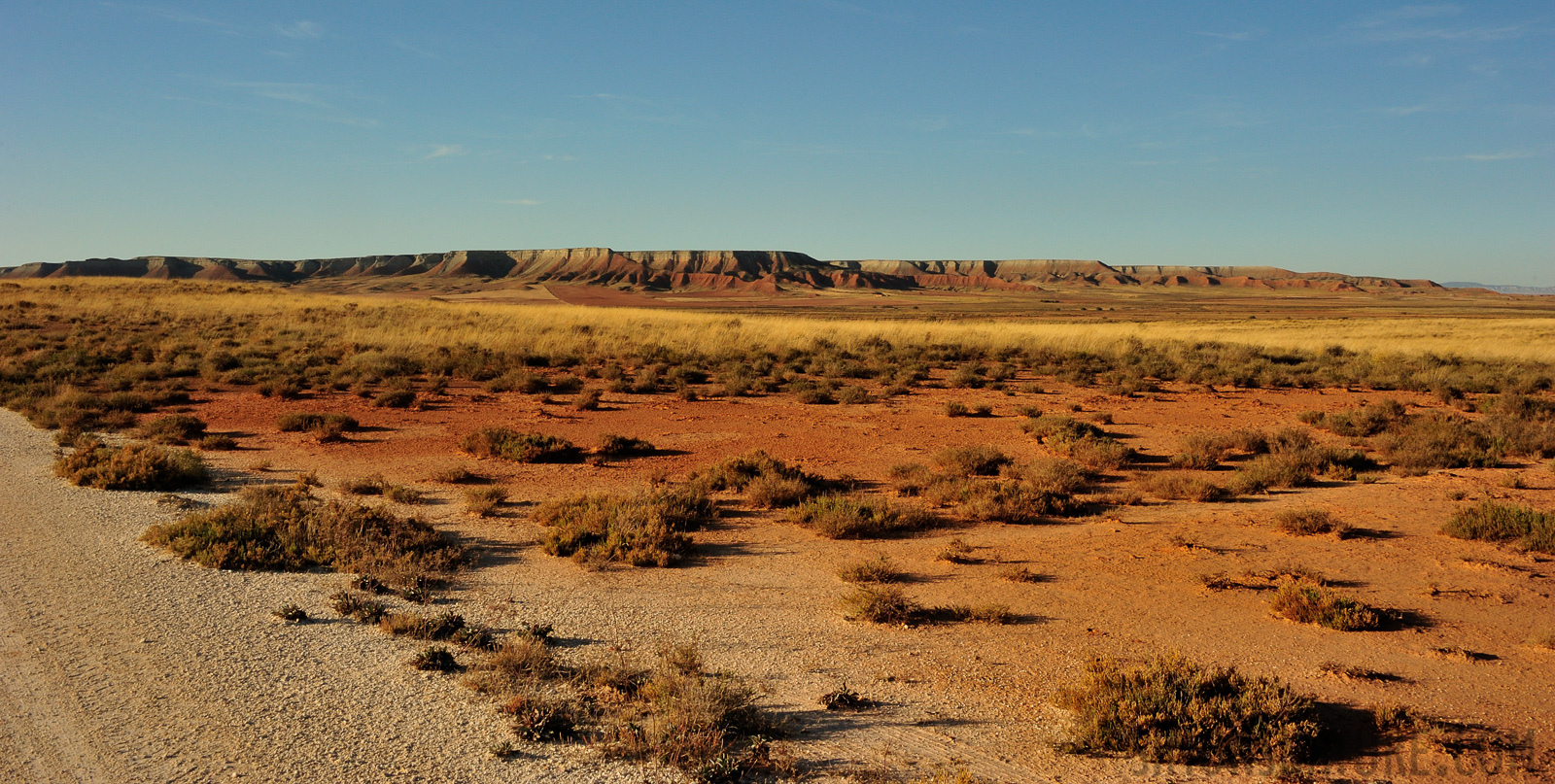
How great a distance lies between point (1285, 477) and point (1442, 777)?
8221mm

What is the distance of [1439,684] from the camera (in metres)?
5.27

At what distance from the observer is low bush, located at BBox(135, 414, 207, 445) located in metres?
13.2

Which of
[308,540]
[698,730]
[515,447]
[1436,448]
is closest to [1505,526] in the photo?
[1436,448]

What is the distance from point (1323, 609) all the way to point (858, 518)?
14.2 feet

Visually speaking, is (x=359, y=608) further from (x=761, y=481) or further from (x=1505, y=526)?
(x=1505, y=526)

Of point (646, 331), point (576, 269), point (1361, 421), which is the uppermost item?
point (576, 269)

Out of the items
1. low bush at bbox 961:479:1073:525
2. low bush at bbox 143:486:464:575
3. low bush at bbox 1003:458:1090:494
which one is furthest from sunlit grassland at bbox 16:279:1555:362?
low bush at bbox 143:486:464:575

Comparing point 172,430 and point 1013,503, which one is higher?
point 172,430

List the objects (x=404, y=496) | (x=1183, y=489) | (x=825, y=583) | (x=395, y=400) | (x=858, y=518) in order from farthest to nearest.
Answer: (x=395, y=400), (x=1183, y=489), (x=404, y=496), (x=858, y=518), (x=825, y=583)

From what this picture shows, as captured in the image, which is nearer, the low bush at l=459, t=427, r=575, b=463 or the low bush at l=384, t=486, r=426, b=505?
the low bush at l=384, t=486, r=426, b=505

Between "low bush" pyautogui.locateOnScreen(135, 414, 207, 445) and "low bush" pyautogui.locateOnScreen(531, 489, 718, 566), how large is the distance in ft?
26.6

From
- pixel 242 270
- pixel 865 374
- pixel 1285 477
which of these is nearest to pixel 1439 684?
pixel 1285 477

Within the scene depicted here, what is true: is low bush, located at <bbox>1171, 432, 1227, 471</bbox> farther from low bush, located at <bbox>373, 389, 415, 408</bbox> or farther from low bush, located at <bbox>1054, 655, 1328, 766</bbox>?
low bush, located at <bbox>373, 389, 415, 408</bbox>

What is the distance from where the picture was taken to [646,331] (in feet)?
114
